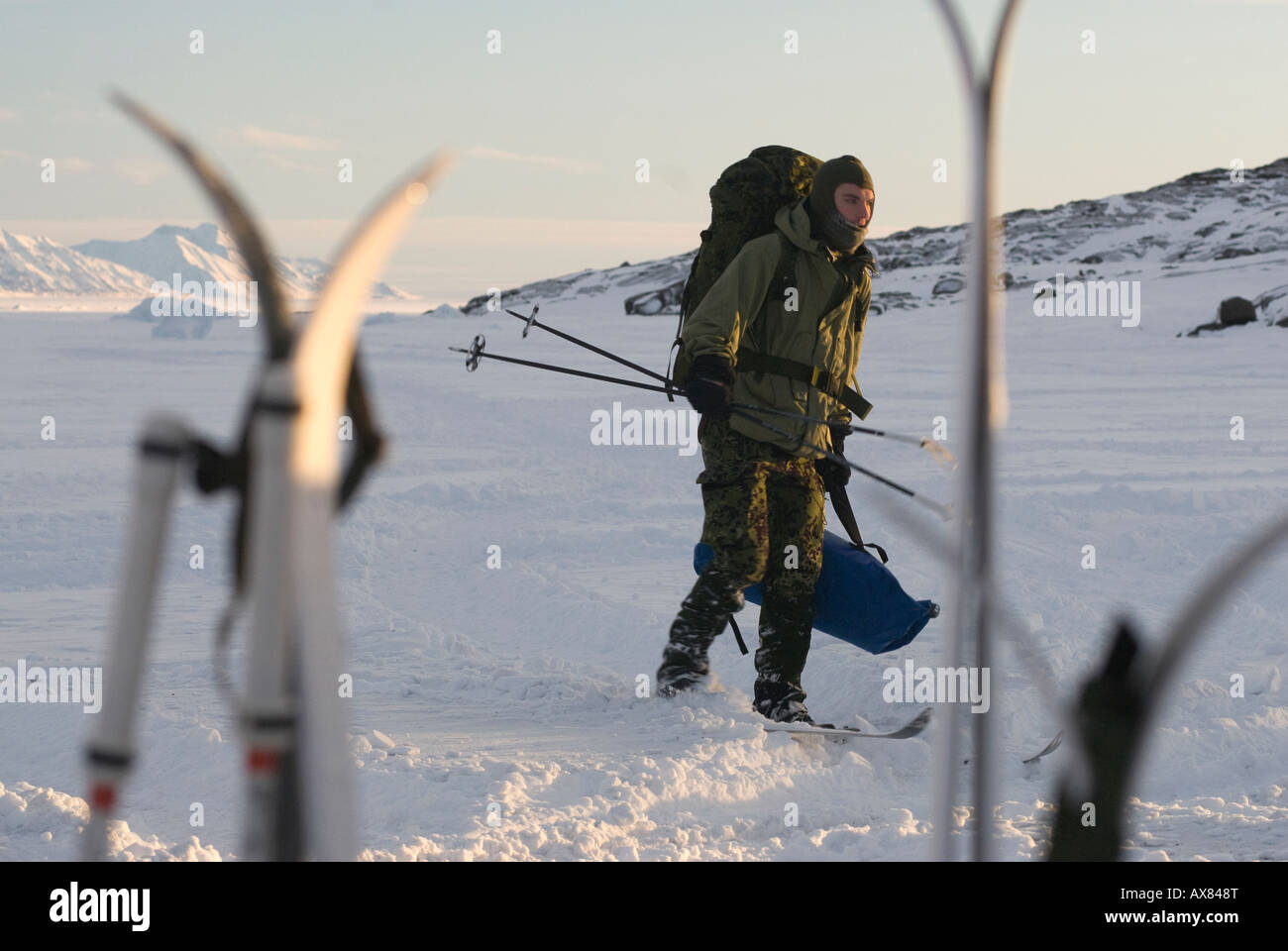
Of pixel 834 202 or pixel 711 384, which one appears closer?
pixel 711 384

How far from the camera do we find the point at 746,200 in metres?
5.39

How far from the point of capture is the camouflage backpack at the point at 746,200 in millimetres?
5387

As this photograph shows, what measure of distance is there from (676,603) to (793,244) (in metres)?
3.13

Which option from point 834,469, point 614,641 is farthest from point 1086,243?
point 834,469

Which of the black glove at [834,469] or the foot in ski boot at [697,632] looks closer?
the foot in ski boot at [697,632]

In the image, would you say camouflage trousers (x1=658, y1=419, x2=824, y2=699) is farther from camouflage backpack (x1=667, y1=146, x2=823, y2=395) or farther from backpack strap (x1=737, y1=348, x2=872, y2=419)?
camouflage backpack (x1=667, y1=146, x2=823, y2=395)

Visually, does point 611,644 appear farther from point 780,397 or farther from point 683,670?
point 780,397

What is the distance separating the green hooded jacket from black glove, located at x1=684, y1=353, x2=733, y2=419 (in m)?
0.15

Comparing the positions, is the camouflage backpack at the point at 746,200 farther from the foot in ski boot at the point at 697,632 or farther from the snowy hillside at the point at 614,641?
the snowy hillside at the point at 614,641

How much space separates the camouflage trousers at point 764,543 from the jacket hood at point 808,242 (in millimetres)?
795

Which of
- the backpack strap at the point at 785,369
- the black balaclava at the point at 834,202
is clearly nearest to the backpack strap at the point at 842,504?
the backpack strap at the point at 785,369

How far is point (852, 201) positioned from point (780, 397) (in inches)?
32.5

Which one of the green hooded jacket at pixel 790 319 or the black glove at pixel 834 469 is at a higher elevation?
the green hooded jacket at pixel 790 319

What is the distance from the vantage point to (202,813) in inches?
164
